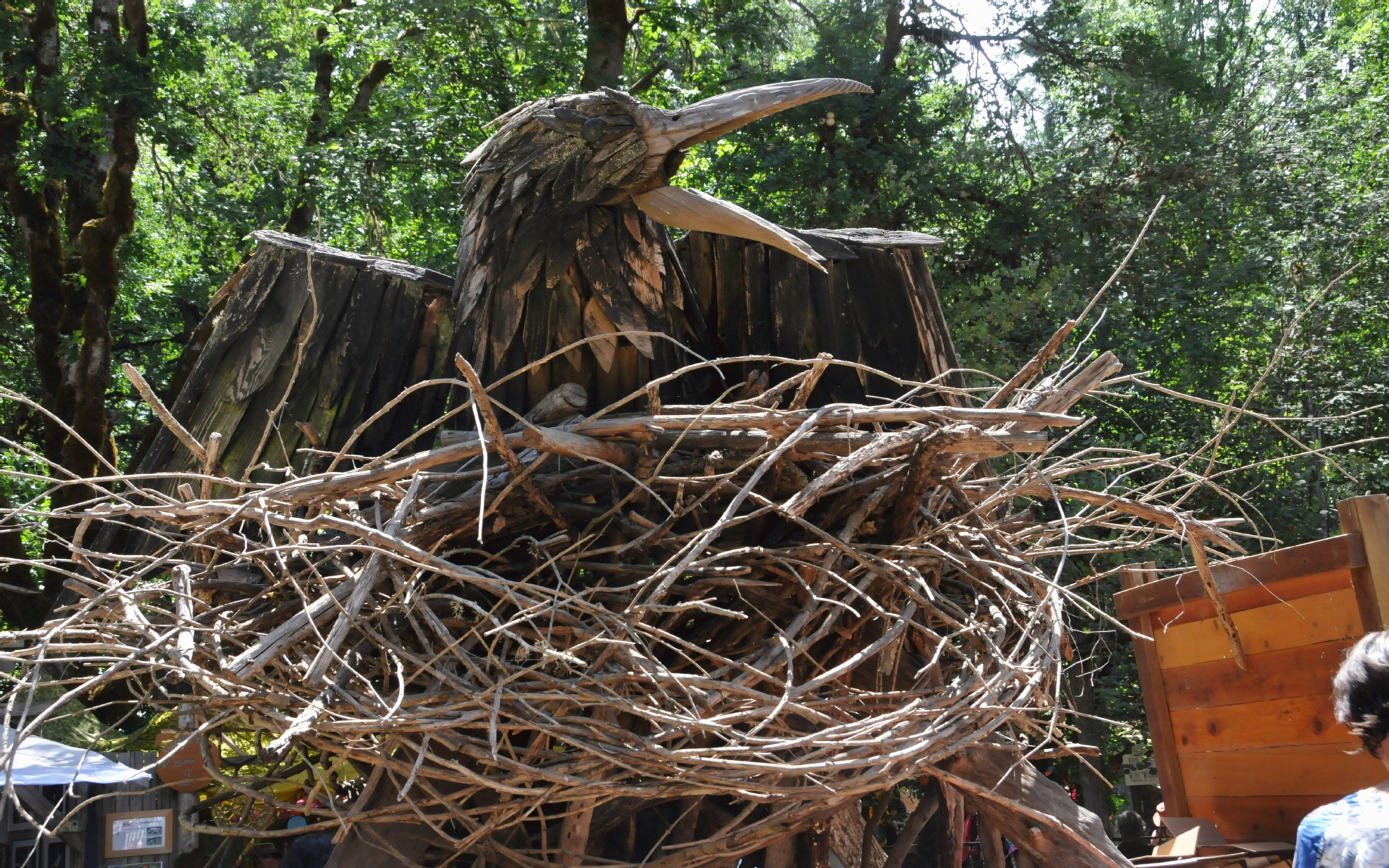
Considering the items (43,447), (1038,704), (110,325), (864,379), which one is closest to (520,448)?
(864,379)

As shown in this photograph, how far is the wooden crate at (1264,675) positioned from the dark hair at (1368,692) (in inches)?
27.5

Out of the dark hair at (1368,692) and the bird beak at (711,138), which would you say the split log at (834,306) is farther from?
the dark hair at (1368,692)

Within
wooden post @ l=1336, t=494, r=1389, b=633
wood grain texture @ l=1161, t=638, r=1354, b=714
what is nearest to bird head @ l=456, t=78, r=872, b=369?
wooden post @ l=1336, t=494, r=1389, b=633

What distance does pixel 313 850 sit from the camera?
3.82m

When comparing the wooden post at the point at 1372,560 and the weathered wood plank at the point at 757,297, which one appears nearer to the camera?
the wooden post at the point at 1372,560

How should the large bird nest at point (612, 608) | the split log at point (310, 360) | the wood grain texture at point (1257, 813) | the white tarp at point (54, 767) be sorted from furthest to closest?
1. the white tarp at point (54, 767)
2. the wood grain texture at point (1257, 813)
3. the split log at point (310, 360)
4. the large bird nest at point (612, 608)

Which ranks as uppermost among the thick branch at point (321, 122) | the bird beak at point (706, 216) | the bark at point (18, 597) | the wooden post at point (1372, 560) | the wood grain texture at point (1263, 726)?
the thick branch at point (321, 122)

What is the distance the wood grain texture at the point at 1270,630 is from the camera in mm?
2779

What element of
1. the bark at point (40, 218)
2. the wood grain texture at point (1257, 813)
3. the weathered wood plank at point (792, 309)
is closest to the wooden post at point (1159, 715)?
the wood grain texture at point (1257, 813)

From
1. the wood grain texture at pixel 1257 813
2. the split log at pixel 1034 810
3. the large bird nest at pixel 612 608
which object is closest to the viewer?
the large bird nest at pixel 612 608

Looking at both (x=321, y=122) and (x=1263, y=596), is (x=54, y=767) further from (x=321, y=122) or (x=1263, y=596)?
(x=321, y=122)

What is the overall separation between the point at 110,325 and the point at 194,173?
2296 mm

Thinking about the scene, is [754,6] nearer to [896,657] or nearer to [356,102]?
[356,102]

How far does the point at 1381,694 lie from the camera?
1.75m
